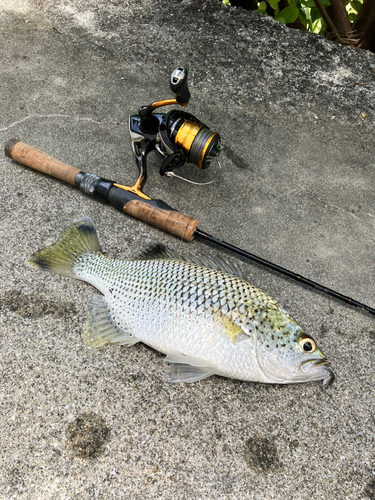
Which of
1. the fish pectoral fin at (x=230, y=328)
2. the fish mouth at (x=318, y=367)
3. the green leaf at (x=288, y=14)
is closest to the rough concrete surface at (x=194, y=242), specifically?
the fish mouth at (x=318, y=367)

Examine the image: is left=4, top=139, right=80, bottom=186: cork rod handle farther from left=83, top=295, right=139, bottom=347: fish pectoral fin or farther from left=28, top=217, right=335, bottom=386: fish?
left=83, top=295, right=139, bottom=347: fish pectoral fin

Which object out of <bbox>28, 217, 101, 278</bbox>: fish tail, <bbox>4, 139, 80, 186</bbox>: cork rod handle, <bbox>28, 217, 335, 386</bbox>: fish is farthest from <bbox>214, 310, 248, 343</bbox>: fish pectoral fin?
<bbox>4, 139, 80, 186</bbox>: cork rod handle

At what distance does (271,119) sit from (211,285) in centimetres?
200

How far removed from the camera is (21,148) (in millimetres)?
2898

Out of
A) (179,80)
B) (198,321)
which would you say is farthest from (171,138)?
(198,321)

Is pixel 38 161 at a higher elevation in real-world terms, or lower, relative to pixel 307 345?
lower

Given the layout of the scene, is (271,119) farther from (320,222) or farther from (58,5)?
(58,5)

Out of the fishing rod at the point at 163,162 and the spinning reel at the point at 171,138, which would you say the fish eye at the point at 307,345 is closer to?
the fishing rod at the point at 163,162

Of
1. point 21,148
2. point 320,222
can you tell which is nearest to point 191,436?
point 320,222

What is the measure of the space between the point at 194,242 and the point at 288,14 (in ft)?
11.1

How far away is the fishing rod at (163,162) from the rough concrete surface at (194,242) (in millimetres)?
123

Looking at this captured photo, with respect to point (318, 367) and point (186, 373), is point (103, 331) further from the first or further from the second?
point (318, 367)

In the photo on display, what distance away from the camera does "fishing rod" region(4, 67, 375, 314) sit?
2.60 metres

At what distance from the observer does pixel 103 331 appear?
226 centimetres
